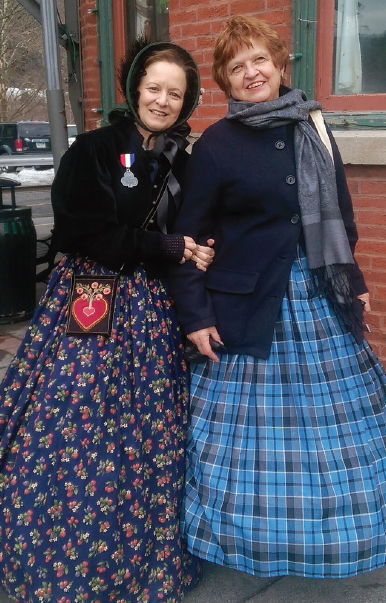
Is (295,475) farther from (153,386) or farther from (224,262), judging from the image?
(224,262)

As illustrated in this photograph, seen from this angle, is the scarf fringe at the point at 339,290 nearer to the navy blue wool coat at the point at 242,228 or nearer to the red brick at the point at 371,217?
the navy blue wool coat at the point at 242,228

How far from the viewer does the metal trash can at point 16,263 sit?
5098 millimetres

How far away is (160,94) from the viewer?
7.02 feet

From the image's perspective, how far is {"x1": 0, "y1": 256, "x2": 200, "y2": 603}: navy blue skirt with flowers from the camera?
1.99 metres

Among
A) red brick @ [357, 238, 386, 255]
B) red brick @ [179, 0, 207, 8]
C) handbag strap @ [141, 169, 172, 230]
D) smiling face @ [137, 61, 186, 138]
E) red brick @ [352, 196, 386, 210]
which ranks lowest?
red brick @ [357, 238, 386, 255]

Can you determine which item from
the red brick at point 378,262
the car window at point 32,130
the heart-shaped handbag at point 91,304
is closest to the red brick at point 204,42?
the red brick at point 378,262

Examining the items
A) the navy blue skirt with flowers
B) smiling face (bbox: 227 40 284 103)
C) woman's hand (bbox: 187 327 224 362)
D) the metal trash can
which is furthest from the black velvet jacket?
the metal trash can

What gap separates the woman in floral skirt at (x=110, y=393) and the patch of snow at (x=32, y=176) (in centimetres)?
1833

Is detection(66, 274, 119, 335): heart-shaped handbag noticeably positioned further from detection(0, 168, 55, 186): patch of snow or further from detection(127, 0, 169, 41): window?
detection(0, 168, 55, 186): patch of snow

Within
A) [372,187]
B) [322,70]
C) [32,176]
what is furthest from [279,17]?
[32,176]

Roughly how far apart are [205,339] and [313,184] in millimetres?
623

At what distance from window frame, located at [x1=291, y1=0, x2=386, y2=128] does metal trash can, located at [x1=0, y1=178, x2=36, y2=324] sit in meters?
2.74

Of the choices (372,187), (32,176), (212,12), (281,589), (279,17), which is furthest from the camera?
(32,176)

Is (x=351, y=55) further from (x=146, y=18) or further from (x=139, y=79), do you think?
(x=146, y=18)
